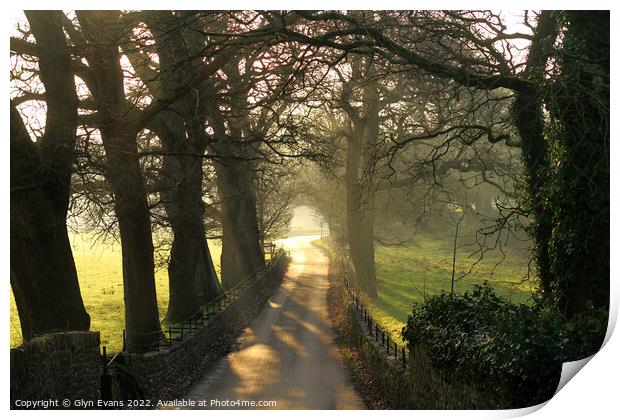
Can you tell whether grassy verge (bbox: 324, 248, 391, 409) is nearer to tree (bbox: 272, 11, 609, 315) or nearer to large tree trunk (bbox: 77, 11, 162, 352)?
tree (bbox: 272, 11, 609, 315)

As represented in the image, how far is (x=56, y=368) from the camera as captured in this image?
884cm

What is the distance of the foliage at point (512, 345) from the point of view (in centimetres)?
770

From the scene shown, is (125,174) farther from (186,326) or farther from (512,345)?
(512,345)

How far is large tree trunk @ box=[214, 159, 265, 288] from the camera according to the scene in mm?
27078

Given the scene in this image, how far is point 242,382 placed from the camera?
42.0ft

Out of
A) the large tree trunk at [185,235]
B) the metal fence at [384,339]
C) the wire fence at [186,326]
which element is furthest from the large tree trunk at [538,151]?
the large tree trunk at [185,235]

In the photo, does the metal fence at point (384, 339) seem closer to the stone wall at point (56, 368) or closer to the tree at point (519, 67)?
the tree at point (519, 67)

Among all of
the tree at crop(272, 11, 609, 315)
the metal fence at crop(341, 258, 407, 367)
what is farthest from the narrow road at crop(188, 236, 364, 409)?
the tree at crop(272, 11, 609, 315)

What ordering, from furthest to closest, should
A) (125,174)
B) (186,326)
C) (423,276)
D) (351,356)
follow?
(423,276)
(186,326)
(351,356)
(125,174)

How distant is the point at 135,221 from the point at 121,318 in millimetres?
9575

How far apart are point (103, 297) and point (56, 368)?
64.5 ft

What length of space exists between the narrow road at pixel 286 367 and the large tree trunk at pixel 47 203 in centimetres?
324

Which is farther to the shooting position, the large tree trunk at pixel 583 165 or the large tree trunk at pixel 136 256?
the large tree trunk at pixel 136 256

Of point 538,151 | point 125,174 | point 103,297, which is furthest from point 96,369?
point 103,297
